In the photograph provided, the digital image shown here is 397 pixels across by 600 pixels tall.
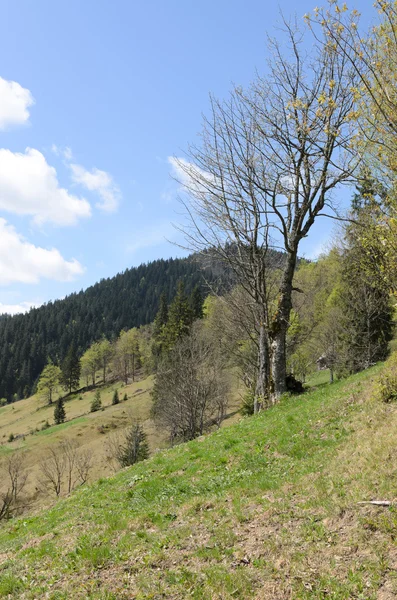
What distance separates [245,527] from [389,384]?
17.2 feet

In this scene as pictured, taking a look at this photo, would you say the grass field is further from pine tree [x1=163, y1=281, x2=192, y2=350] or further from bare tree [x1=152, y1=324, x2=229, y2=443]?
pine tree [x1=163, y1=281, x2=192, y2=350]

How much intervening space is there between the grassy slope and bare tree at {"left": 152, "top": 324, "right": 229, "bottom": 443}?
21.6m

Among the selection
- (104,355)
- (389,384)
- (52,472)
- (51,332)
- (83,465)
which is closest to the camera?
(389,384)

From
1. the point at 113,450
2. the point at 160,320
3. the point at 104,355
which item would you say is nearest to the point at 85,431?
the point at 113,450

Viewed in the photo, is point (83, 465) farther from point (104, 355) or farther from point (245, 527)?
point (104, 355)

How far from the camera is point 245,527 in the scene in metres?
5.72

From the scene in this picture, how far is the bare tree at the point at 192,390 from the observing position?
105ft

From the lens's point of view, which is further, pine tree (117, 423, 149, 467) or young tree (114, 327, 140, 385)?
young tree (114, 327, 140, 385)

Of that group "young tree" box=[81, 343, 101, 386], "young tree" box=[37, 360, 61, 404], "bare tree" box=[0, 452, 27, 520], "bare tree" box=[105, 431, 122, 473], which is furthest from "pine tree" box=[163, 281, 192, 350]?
"young tree" box=[81, 343, 101, 386]

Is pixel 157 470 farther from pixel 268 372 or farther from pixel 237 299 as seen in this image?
pixel 237 299

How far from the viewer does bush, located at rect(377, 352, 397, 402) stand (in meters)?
8.92

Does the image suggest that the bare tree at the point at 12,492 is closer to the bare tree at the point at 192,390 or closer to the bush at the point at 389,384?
the bare tree at the point at 192,390

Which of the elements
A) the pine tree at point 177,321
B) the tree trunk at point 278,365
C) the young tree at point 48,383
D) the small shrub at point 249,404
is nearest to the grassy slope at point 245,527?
the tree trunk at point 278,365

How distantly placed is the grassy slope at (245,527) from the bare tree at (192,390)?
2161 cm
